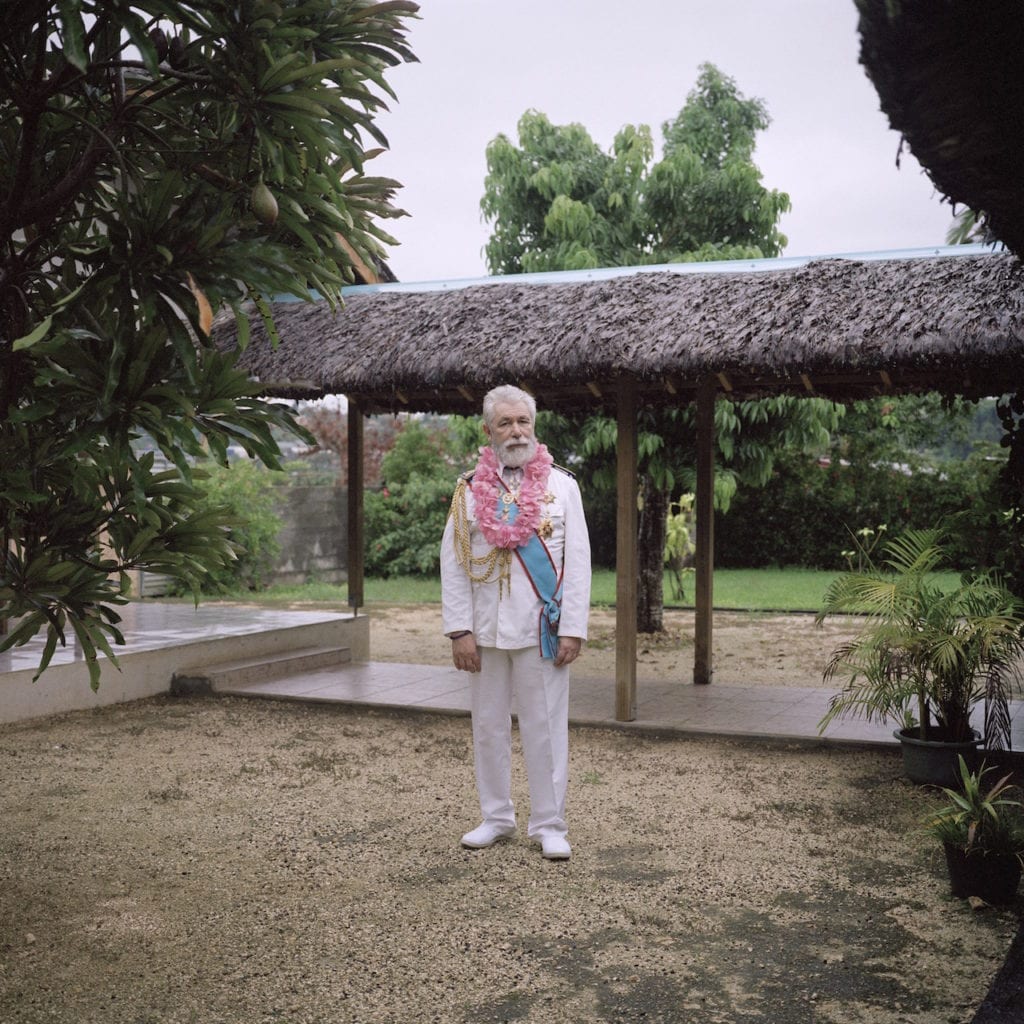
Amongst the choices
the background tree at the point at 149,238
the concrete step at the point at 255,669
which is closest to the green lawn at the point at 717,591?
the concrete step at the point at 255,669

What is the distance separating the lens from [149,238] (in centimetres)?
301

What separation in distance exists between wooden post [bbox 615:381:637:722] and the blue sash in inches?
110

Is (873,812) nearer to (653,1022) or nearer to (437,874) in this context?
(437,874)

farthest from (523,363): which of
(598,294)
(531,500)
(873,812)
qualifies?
(873,812)

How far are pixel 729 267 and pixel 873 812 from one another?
471 centimetres

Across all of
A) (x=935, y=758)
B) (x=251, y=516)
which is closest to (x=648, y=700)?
(x=935, y=758)

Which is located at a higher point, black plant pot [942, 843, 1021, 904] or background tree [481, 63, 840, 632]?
background tree [481, 63, 840, 632]

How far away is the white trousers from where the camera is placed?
4.60 metres

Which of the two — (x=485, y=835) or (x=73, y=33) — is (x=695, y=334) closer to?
(x=485, y=835)

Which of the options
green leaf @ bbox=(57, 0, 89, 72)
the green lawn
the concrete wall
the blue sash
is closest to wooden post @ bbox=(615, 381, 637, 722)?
the blue sash

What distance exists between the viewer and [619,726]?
286 inches

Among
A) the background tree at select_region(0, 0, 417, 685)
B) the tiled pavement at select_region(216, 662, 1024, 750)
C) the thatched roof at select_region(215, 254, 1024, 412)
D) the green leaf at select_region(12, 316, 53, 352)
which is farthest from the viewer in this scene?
the tiled pavement at select_region(216, 662, 1024, 750)

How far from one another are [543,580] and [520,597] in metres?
0.12

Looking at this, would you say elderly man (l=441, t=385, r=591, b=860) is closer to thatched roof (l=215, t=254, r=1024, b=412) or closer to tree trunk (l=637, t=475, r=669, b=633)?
thatched roof (l=215, t=254, r=1024, b=412)
